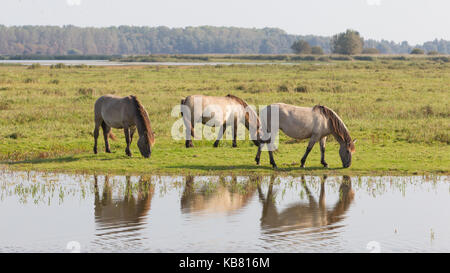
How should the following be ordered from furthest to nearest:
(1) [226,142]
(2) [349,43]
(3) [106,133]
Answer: (2) [349,43] → (1) [226,142] → (3) [106,133]

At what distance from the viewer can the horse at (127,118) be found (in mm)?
16219

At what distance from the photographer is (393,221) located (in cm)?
1073

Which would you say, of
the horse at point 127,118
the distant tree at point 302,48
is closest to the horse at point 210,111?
the horse at point 127,118

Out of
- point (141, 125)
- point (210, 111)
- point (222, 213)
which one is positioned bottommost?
point (222, 213)

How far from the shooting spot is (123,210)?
37.6 ft

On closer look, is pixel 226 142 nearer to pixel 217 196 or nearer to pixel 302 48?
pixel 217 196

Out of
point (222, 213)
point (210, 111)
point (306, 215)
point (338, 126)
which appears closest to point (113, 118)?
point (210, 111)

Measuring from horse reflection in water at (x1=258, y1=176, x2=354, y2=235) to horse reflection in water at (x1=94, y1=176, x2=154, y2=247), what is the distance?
7.35ft

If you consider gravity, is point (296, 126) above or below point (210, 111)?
below

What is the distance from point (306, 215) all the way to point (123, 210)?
3.41 meters

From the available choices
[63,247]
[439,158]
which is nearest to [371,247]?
[63,247]

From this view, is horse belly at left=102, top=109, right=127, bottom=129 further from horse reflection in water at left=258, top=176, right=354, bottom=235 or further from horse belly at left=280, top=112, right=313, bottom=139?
horse reflection in water at left=258, top=176, right=354, bottom=235

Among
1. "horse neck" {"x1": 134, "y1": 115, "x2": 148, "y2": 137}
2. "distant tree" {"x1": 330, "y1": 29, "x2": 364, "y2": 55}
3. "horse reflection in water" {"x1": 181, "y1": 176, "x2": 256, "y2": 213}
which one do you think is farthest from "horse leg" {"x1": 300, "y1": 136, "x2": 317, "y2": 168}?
"distant tree" {"x1": 330, "y1": 29, "x2": 364, "y2": 55}
